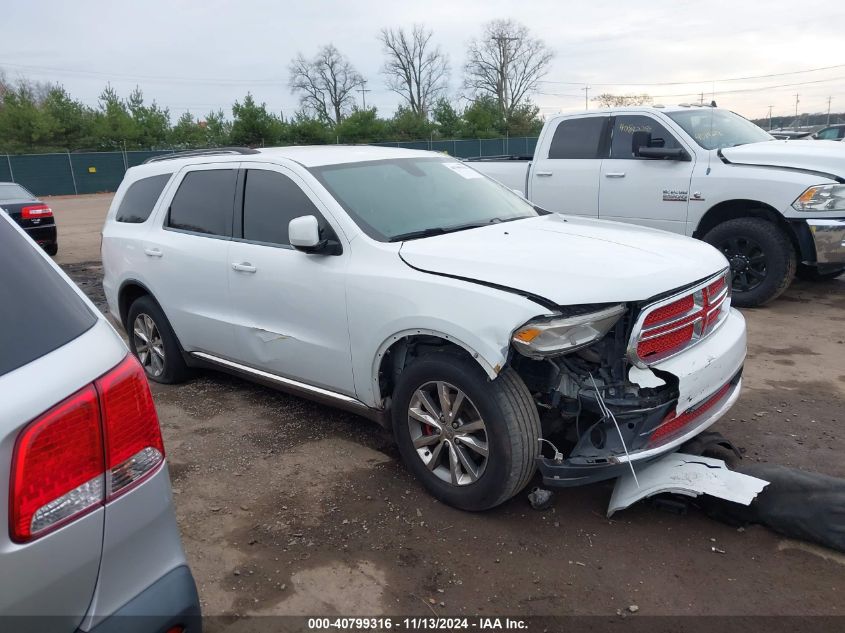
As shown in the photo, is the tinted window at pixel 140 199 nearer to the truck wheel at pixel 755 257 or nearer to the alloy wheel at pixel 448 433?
the alloy wheel at pixel 448 433

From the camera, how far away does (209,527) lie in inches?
130

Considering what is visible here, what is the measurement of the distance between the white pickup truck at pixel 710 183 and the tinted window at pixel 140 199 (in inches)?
179

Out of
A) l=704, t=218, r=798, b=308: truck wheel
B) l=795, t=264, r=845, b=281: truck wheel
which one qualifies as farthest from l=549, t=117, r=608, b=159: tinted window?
l=795, t=264, r=845, b=281: truck wheel

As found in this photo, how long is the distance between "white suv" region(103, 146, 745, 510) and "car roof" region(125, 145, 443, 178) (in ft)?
0.09

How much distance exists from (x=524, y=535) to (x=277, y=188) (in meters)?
2.49

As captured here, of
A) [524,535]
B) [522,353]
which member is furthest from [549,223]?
[524,535]

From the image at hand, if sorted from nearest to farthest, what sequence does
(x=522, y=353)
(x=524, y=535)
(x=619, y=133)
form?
1. (x=522, y=353)
2. (x=524, y=535)
3. (x=619, y=133)

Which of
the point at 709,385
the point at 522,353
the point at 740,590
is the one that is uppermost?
the point at 522,353

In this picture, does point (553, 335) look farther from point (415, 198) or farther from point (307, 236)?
point (415, 198)

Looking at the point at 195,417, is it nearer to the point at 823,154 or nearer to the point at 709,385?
the point at 709,385

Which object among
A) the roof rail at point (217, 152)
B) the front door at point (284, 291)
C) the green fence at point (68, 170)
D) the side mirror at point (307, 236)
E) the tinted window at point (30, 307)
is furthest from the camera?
the green fence at point (68, 170)

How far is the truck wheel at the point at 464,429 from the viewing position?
9.84 ft

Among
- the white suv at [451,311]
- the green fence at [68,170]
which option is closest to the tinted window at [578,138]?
the white suv at [451,311]

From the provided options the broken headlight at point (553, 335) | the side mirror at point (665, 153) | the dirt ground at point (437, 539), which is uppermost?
the side mirror at point (665, 153)
